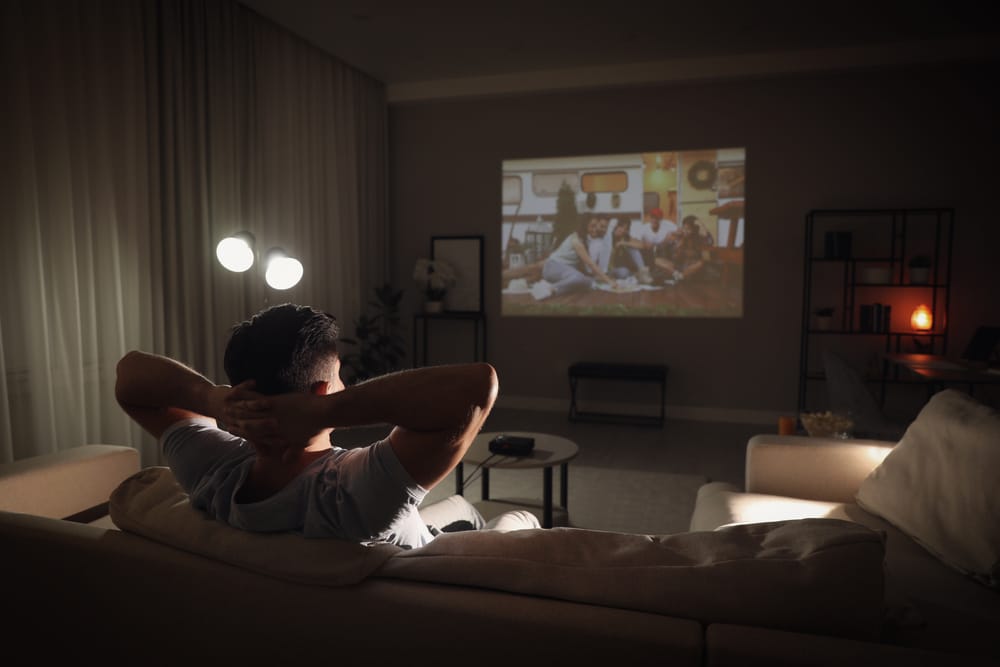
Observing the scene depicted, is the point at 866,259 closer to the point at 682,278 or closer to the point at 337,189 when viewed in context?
the point at 682,278

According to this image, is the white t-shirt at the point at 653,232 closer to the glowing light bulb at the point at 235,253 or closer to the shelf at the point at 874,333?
the shelf at the point at 874,333

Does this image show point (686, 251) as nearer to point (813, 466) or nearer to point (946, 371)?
point (946, 371)

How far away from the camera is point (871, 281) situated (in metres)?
4.60

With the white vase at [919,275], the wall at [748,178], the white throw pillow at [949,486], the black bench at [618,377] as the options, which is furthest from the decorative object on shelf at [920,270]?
the white throw pillow at [949,486]

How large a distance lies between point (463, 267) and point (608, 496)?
9.81 ft

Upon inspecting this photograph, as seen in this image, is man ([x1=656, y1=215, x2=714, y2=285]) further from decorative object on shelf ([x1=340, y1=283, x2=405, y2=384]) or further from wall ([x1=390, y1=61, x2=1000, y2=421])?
decorative object on shelf ([x1=340, y1=283, x2=405, y2=384])

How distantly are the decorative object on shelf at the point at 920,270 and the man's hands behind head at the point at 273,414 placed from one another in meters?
4.90

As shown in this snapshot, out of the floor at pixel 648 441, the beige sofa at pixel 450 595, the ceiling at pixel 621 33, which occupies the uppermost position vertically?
the ceiling at pixel 621 33

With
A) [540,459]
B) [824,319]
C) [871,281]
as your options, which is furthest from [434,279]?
[871,281]

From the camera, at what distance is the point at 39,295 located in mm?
2787

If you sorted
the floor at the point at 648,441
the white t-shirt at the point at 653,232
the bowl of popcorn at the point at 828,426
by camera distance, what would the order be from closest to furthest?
1. the bowl of popcorn at the point at 828,426
2. the floor at the point at 648,441
3. the white t-shirt at the point at 653,232

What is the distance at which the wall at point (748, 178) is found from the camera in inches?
182

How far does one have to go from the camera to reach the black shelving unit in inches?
182

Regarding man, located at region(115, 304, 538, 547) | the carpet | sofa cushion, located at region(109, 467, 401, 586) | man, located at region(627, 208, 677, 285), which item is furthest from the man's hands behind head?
man, located at region(627, 208, 677, 285)
